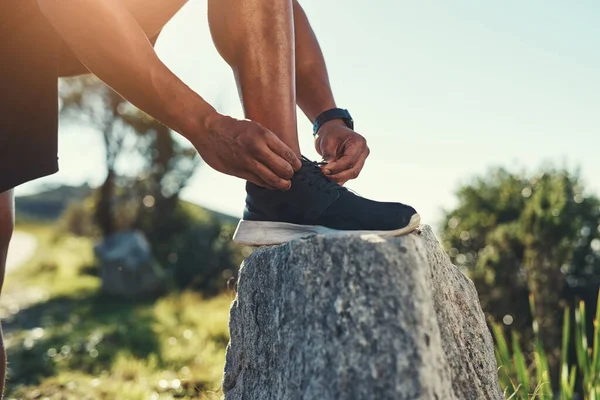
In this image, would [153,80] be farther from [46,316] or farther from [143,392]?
[46,316]

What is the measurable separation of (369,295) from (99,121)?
14.7 m

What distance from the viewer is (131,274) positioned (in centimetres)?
1132

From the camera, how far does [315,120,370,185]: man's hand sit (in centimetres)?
170

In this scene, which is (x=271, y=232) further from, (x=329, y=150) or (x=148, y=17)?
(x=148, y=17)

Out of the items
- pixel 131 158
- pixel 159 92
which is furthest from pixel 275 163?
pixel 131 158

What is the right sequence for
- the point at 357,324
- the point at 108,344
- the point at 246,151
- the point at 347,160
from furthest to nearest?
the point at 108,344, the point at 347,160, the point at 246,151, the point at 357,324

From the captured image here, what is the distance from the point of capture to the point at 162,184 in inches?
597

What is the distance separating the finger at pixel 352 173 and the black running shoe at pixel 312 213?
0.11 metres

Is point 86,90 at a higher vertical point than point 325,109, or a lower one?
higher

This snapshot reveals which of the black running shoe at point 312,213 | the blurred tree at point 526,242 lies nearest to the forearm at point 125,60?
the black running shoe at point 312,213

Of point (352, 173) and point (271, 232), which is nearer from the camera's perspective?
point (271, 232)

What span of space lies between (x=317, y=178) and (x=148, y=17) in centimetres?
74

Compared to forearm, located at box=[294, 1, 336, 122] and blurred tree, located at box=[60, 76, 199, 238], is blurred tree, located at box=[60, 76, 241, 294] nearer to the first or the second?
blurred tree, located at box=[60, 76, 199, 238]

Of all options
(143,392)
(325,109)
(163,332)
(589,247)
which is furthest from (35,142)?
(589,247)
